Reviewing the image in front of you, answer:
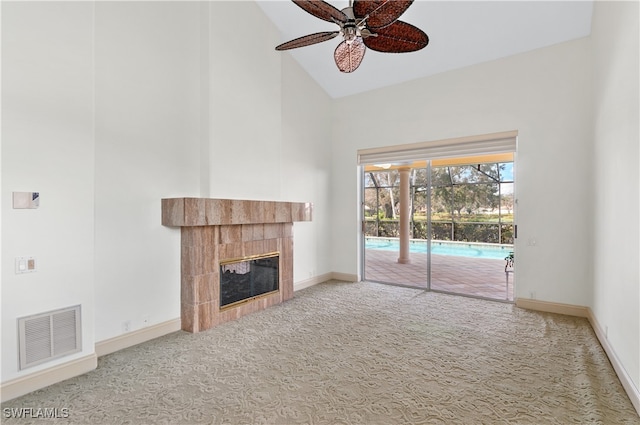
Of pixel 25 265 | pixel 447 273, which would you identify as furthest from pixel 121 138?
pixel 447 273

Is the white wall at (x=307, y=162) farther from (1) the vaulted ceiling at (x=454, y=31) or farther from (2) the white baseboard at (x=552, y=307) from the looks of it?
(2) the white baseboard at (x=552, y=307)

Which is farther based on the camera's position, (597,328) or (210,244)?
(210,244)

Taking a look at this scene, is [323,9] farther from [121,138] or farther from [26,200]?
[26,200]

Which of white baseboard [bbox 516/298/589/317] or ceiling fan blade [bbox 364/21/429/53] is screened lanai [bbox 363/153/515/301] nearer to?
white baseboard [bbox 516/298/589/317]

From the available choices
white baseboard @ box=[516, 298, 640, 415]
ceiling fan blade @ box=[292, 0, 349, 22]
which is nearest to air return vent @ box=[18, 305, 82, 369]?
ceiling fan blade @ box=[292, 0, 349, 22]

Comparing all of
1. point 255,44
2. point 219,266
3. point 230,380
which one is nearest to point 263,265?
point 219,266

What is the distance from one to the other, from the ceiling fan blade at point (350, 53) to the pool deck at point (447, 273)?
3941mm

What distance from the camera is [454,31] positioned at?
15.0ft

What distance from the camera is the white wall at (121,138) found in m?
2.57

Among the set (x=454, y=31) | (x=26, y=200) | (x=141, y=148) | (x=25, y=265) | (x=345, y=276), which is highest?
(x=454, y=31)

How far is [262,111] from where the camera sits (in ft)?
15.8

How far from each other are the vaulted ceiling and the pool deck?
3293 millimetres

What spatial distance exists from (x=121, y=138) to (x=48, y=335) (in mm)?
1920

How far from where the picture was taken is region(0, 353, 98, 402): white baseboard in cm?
247
